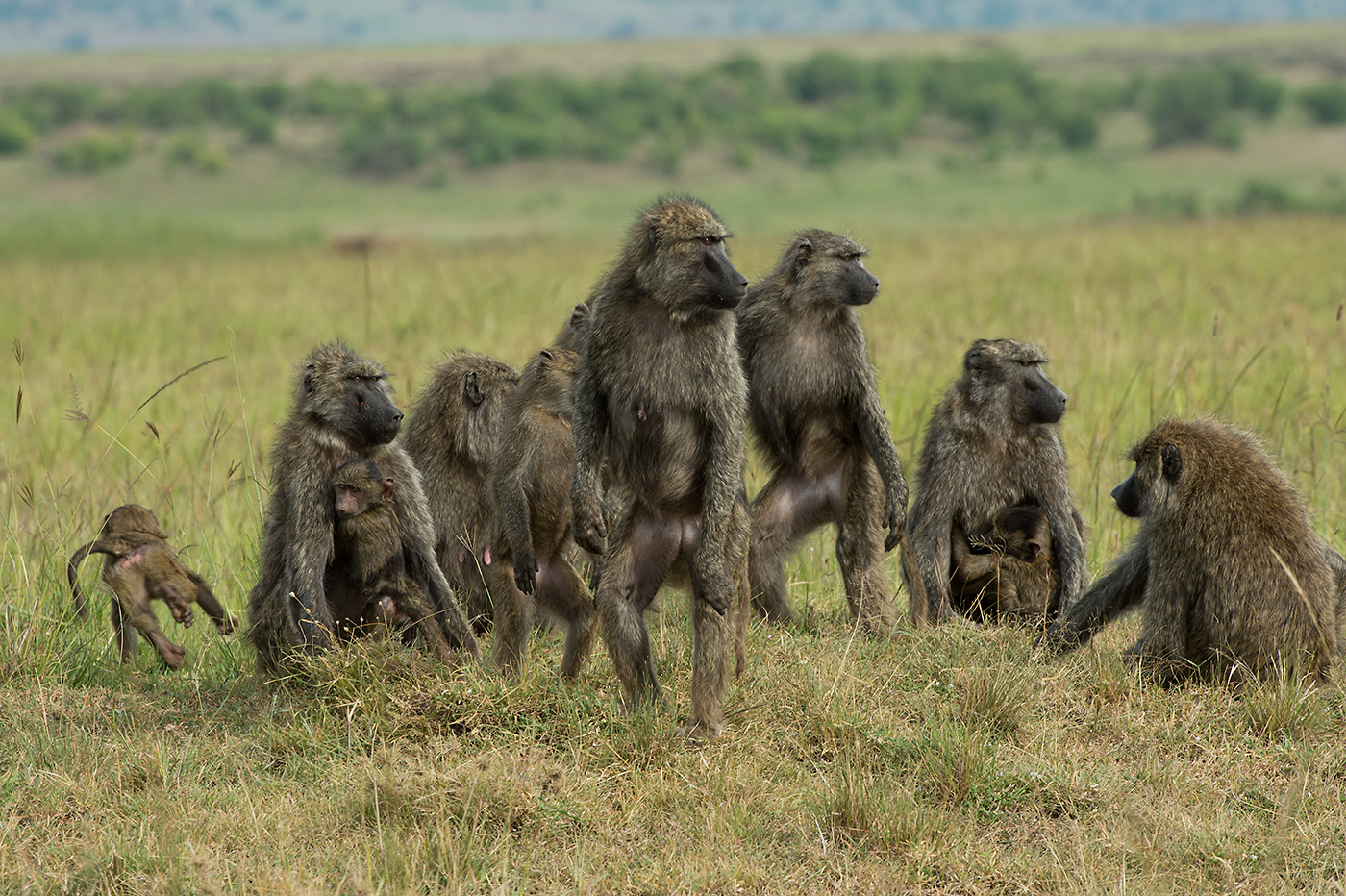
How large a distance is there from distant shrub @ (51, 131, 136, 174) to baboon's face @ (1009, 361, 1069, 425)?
173 feet

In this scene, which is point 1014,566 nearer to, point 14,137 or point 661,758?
point 661,758

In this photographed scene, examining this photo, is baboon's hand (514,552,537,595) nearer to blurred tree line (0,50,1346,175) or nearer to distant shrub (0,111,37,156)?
blurred tree line (0,50,1346,175)

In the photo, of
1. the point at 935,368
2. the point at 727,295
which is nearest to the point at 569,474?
the point at 727,295

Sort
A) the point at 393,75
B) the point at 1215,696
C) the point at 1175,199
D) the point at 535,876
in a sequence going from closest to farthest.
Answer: the point at 535,876 → the point at 1215,696 → the point at 1175,199 → the point at 393,75

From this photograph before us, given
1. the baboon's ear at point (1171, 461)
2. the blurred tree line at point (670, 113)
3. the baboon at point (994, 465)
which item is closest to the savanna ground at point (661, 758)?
the baboon at point (994, 465)

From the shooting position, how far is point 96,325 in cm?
1355

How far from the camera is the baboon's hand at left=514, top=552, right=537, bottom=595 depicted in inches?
168

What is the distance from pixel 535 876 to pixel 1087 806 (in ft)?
4.92

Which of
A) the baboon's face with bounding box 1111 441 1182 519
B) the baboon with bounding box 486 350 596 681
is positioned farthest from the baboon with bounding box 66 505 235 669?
the baboon's face with bounding box 1111 441 1182 519

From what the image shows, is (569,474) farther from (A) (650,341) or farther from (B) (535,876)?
(B) (535,876)

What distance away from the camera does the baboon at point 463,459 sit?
17.1ft

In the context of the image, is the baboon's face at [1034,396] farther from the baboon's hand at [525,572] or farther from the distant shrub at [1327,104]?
the distant shrub at [1327,104]

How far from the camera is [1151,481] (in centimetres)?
465

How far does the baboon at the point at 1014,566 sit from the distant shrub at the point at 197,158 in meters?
51.0
